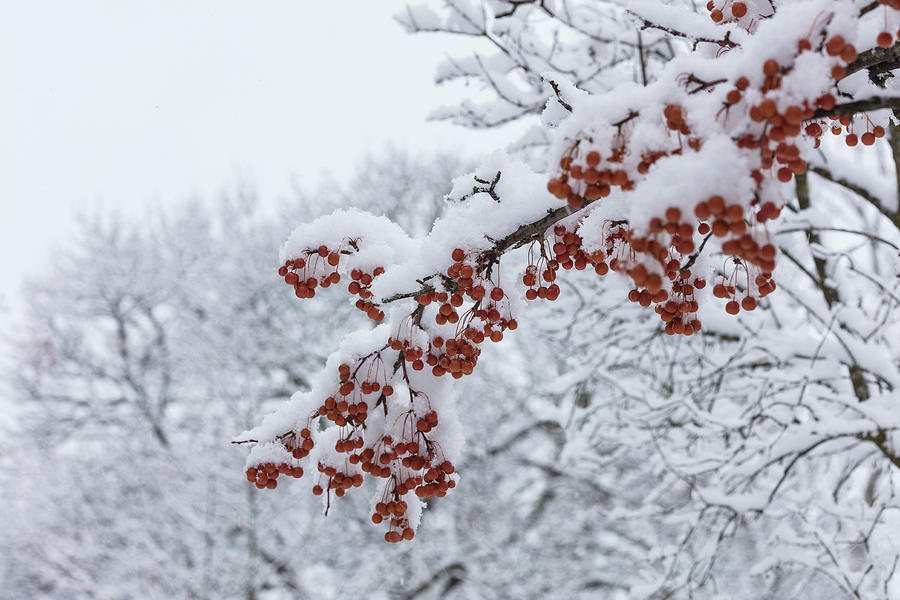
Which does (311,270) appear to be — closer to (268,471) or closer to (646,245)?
(268,471)

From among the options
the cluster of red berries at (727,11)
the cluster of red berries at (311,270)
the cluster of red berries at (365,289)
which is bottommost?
the cluster of red berries at (365,289)

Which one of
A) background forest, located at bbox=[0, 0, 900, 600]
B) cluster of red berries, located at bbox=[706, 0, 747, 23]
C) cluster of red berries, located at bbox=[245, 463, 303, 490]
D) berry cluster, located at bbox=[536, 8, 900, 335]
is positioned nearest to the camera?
berry cluster, located at bbox=[536, 8, 900, 335]

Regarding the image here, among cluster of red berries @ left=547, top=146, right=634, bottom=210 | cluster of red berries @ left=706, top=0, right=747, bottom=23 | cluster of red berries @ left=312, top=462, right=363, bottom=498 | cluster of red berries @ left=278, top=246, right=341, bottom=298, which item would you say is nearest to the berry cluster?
cluster of red berries @ left=547, top=146, right=634, bottom=210

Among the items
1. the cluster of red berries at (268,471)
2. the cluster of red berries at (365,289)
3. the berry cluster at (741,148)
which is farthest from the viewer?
the cluster of red berries at (268,471)

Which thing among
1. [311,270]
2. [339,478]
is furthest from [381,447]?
[311,270]

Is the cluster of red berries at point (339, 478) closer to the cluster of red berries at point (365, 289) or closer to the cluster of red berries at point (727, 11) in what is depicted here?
the cluster of red berries at point (365, 289)

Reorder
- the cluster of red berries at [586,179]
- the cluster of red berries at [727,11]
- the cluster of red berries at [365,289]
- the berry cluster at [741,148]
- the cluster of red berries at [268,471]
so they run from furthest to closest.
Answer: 1. the cluster of red berries at [268,471]
2. the cluster of red berries at [365,289]
3. the cluster of red berries at [727,11]
4. the cluster of red berries at [586,179]
5. the berry cluster at [741,148]

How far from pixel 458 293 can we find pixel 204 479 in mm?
7311

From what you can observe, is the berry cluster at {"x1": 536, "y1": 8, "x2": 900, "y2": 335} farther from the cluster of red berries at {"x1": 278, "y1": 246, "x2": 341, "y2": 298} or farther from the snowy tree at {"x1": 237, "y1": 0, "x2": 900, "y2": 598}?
the cluster of red berries at {"x1": 278, "y1": 246, "x2": 341, "y2": 298}

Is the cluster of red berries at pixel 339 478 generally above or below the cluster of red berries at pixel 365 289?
below

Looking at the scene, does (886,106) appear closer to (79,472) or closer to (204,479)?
(204,479)

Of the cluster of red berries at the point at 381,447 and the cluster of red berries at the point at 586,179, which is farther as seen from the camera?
the cluster of red berries at the point at 381,447

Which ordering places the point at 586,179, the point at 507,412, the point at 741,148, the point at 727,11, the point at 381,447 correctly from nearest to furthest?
the point at 741,148 < the point at 586,179 < the point at 727,11 < the point at 381,447 < the point at 507,412

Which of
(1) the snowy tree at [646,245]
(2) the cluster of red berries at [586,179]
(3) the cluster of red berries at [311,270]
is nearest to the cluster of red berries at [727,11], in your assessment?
(1) the snowy tree at [646,245]
